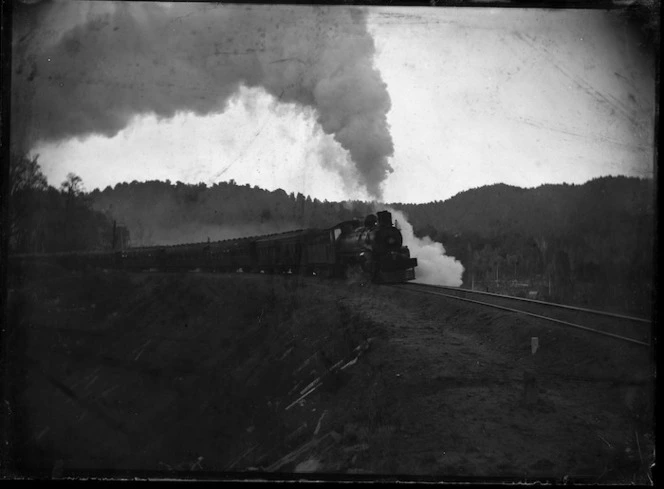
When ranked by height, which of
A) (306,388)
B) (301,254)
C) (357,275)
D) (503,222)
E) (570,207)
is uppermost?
(570,207)

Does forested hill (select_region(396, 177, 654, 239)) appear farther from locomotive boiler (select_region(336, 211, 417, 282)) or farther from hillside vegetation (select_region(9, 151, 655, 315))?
locomotive boiler (select_region(336, 211, 417, 282))

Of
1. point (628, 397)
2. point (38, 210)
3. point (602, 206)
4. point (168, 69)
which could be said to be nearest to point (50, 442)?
point (38, 210)

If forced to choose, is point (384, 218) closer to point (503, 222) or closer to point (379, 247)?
point (379, 247)

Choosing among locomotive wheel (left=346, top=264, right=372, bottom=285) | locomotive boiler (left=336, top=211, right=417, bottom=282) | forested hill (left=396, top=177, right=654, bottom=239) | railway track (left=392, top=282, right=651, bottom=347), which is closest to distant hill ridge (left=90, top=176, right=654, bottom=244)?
forested hill (left=396, top=177, right=654, bottom=239)

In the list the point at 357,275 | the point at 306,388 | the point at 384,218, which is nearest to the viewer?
the point at 306,388

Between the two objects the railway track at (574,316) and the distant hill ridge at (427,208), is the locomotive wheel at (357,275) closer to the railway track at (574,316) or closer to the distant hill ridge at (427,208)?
the railway track at (574,316)

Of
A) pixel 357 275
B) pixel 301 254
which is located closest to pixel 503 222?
pixel 357 275

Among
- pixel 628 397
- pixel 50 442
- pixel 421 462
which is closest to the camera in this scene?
pixel 421 462

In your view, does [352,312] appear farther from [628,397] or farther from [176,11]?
[176,11]
